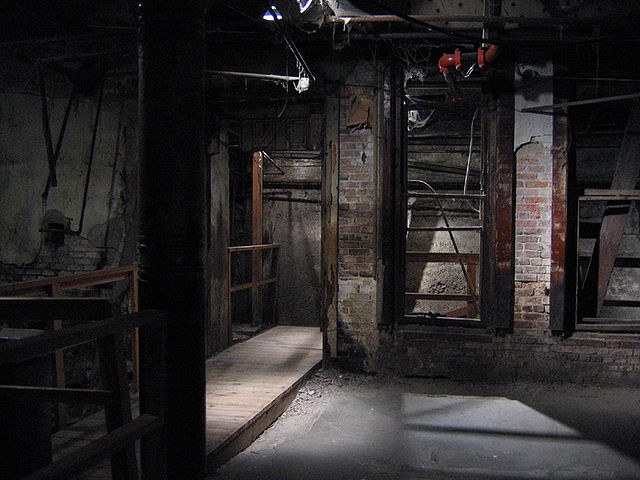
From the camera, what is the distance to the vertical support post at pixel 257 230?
29.6 feet

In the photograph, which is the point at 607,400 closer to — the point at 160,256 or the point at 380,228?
the point at 380,228

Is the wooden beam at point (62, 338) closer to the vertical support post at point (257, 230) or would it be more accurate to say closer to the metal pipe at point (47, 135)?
the metal pipe at point (47, 135)

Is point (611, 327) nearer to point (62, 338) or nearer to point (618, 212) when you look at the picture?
point (618, 212)

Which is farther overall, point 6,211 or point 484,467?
point 6,211

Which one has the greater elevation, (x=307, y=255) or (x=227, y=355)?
(x=307, y=255)

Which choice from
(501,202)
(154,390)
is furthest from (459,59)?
(154,390)

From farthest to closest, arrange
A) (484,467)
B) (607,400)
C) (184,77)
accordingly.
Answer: (607,400)
(484,467)
(184,77)

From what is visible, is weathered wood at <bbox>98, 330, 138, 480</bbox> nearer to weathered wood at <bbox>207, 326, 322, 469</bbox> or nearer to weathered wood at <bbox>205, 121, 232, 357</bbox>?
weathered wood at <bbox>207, 326, 322, 469</bbox>

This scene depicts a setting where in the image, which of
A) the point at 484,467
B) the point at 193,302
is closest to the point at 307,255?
the point at 484,467

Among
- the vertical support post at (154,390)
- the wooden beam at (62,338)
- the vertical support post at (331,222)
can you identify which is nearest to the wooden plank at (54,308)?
the wooden beam at (62,338)


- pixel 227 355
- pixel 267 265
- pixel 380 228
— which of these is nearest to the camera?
pixel 380 228

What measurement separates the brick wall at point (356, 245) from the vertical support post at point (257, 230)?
292 centimetres

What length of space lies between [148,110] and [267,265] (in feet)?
24.2

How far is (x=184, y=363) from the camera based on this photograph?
2.57 meters
